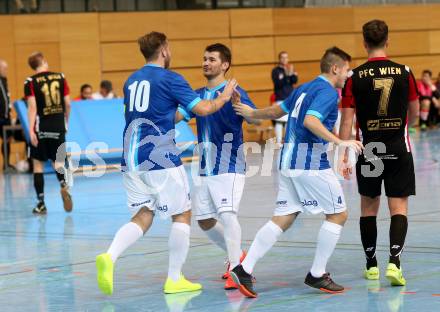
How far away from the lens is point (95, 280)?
7.38m

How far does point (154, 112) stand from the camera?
6.69m

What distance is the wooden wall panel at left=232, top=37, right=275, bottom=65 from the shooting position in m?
24.4

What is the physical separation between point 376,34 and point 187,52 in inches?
673

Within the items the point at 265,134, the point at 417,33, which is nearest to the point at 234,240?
the point at 265,134

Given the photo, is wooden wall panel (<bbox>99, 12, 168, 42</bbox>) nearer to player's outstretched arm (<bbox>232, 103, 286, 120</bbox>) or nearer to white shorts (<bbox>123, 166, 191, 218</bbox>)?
player's outstretched arm (<bbox>232, 103, 286, 120</bbox>)

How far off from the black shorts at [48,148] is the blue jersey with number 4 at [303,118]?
6176 mm

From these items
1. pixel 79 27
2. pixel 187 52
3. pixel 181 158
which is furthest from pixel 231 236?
pixel 187 52

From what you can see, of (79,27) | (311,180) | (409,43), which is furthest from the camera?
(409,43)

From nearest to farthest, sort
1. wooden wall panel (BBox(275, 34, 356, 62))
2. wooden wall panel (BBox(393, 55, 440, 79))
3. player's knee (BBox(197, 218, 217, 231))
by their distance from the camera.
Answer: player's knee (BBox(197, 218, 217, 231)) < wooden wall panel (BBox(275, 34, 356, 62)) < wooden wall panel (BBox(393, 55, 440, 79))

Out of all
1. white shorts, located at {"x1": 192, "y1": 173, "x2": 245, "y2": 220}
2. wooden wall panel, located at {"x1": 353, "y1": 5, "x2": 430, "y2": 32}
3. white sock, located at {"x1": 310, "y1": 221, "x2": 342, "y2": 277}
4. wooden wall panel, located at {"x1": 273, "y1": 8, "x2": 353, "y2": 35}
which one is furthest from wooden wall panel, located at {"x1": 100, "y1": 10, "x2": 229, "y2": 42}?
white sock, located at {"x1": 310, "y1": 221, "x2": 342, "y2": 277}

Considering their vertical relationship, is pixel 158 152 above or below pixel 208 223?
above

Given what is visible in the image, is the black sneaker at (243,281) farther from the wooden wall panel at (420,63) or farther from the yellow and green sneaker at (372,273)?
the wooden wall panel at (420,63)

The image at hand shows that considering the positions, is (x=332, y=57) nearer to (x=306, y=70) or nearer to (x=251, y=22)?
(x=251, y=22)

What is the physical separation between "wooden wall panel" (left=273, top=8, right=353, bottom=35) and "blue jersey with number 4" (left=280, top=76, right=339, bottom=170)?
1863cm
